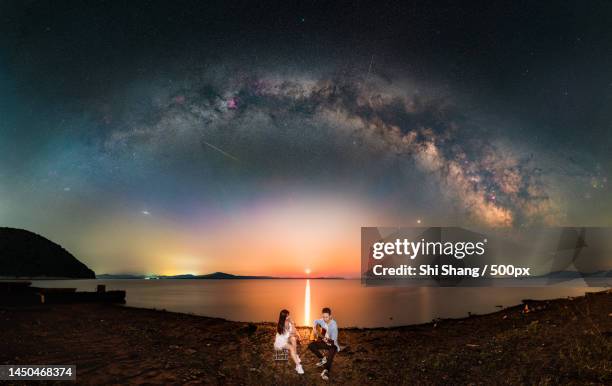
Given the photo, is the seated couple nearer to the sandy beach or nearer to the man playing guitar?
the man playing guitar

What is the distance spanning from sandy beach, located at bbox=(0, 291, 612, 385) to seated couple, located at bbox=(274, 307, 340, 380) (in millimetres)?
481

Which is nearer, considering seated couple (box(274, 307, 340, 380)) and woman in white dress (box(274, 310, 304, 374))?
seated couple (box(274, 307, 340, 380))

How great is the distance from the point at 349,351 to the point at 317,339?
261 centimetres

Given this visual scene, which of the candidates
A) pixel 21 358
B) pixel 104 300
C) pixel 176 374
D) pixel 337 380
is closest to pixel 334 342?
pixel 337 380

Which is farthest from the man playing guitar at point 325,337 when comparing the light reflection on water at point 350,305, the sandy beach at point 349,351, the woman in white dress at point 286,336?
the light reflection on water at point 350,305

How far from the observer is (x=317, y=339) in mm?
11758

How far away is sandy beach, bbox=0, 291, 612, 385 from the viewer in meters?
10.3

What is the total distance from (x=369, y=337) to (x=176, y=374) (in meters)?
8.63

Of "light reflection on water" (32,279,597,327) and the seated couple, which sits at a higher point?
the seated couple

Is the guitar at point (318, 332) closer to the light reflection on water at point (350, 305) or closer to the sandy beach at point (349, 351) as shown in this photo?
the sandy beach at point (349, 351)

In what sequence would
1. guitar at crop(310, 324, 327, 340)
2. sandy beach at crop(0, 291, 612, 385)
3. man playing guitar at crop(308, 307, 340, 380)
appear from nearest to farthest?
sandy beach at crop(0, 291, 612, 385) → man playing guitar at crop(308, 307, 340, 380) → guitar at crop(310, 324, 327, 340)

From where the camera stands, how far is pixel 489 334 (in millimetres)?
15375

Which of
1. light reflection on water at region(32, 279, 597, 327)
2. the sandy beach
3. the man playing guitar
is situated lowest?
light reflection on water at region(32, 279, 597, 327)

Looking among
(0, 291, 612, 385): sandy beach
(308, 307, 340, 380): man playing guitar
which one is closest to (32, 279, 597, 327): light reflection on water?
(0, 291, 612, 385): sandy beach
